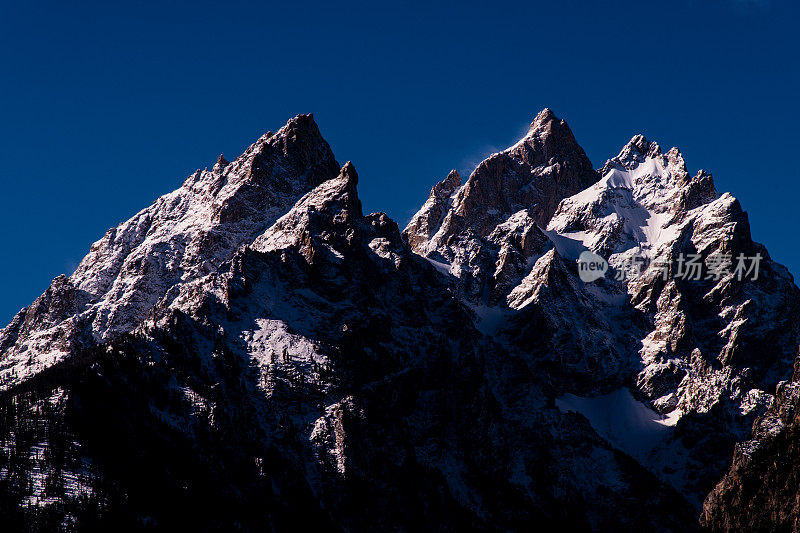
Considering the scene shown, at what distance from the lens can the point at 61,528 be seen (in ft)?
633

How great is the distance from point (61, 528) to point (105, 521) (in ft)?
24.4

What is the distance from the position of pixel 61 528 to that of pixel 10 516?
25.0ft

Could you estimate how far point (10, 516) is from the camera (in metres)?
192

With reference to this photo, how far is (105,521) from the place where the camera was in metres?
198

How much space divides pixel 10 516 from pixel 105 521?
46.8 feet
